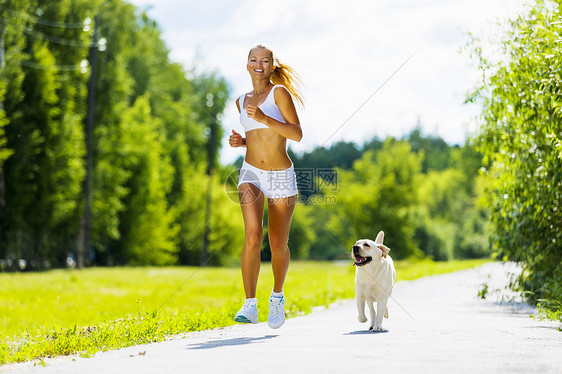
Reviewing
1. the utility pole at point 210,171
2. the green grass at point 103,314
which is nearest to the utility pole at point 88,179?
the green grass at point 103,314

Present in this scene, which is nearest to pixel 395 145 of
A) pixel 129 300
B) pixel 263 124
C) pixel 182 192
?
pixel 182 192

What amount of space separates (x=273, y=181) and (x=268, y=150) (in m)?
0.31

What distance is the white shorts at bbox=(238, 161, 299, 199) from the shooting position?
721 cm

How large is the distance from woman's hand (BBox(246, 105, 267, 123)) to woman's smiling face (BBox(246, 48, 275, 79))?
626mm

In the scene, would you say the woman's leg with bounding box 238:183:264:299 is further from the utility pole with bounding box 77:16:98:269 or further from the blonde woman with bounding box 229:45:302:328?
the utility pole with bounding box 77:16:98:269

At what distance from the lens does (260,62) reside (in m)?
7.25

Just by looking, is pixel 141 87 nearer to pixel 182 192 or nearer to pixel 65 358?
pixel 182 192

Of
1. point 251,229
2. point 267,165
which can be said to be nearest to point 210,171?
point 251,229

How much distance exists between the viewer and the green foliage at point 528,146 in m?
10.3

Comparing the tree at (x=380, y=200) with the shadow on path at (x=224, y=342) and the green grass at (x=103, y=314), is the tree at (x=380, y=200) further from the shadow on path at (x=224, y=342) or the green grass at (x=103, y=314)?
the shadow on path at (x=224, y=342)

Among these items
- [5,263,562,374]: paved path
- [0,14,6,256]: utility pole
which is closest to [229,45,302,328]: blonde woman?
[5,263,562,374]: paved path

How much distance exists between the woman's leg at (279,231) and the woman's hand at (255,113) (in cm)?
90

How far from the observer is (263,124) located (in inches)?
282

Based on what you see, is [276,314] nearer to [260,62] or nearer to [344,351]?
[344,351]
